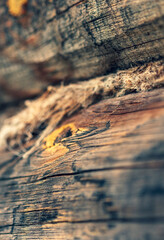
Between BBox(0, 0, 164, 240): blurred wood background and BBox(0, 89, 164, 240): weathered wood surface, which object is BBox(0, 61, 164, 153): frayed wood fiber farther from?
BBox(0, 89, 164, 240): weathered wood surface

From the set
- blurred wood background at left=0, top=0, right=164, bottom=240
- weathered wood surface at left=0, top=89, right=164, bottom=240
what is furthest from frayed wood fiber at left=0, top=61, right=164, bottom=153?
weathered wood surface at left=0, top=89, right=164, bottom=240

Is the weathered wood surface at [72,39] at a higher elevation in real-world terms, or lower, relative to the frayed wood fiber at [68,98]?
higher

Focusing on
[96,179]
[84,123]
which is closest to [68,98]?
[84,123]

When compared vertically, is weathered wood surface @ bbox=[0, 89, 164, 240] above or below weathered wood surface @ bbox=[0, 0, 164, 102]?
below

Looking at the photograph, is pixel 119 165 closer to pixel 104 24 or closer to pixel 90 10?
pixel 104 24

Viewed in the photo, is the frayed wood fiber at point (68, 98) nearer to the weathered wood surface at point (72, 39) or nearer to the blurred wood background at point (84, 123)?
the blurred wood background at point (84, 123)

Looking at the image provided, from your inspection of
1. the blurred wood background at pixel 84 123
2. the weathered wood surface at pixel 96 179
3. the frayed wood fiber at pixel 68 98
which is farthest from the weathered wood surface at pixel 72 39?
the weathered wood surface at pixel 96 179
